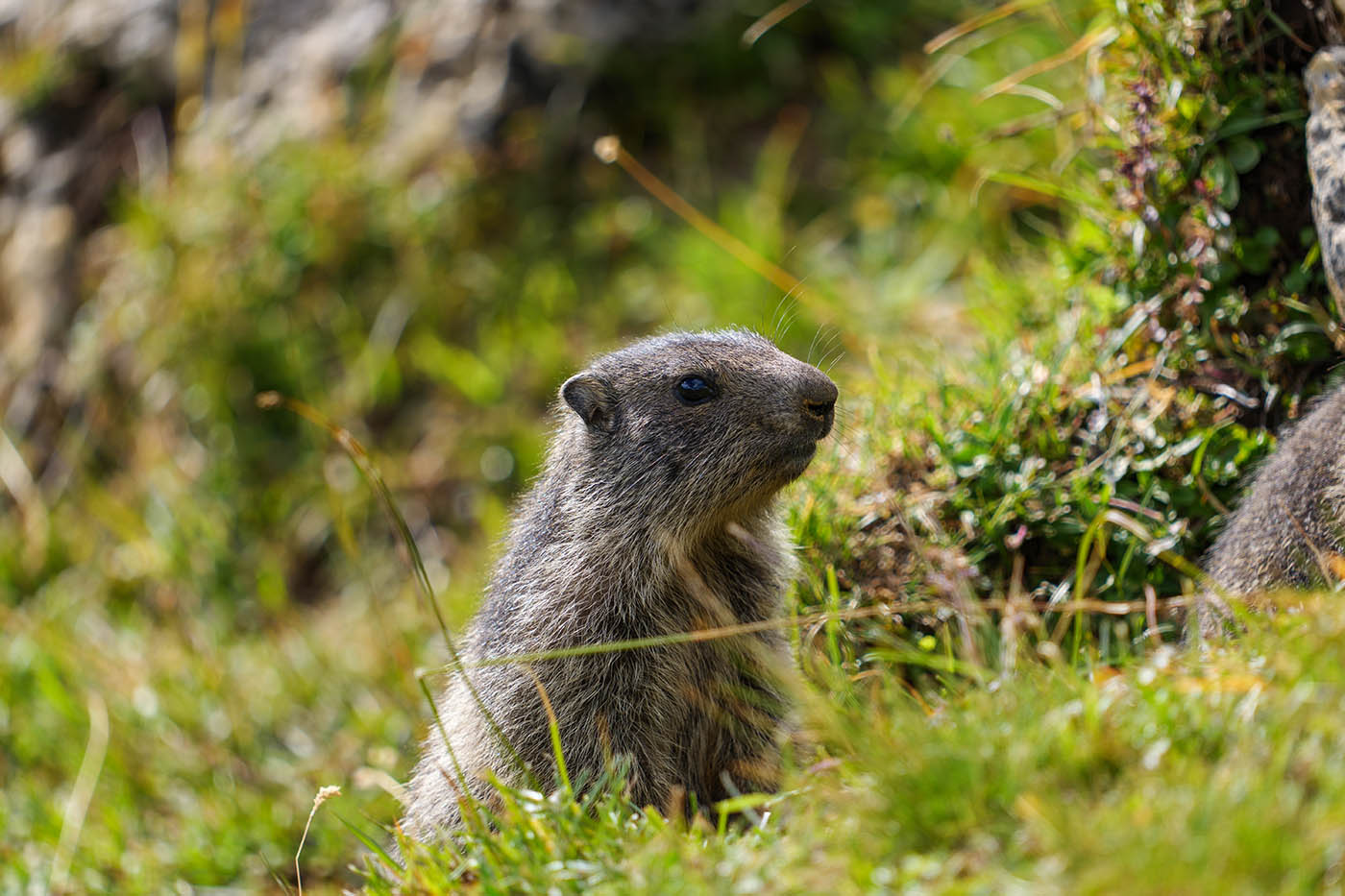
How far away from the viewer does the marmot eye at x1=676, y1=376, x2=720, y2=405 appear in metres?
4.64

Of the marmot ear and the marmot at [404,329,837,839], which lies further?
the marmot ear

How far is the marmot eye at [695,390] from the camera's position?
4.64 metres

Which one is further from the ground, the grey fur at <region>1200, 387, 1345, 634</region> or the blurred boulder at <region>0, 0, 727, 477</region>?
the grey fur at <region>1200, 387, 1345, 634</region>

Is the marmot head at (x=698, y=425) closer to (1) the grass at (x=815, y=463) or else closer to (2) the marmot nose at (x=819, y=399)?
(2) the marmot nose at (x=819, y=399)

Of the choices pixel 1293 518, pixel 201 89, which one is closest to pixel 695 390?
pixel 1293 518

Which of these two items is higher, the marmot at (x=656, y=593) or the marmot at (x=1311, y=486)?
the marmot at (x=1311, y=486)

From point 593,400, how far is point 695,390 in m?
0.42

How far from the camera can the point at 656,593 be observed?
455 centimetres

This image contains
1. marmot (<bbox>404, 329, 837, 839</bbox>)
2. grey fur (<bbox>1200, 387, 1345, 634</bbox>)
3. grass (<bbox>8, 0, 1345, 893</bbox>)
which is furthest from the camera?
marmot (<bbox>404, 329, 837, 839</bbox>)

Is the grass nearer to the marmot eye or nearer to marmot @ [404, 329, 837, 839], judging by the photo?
marmot @ [404, 329, 837, 839]

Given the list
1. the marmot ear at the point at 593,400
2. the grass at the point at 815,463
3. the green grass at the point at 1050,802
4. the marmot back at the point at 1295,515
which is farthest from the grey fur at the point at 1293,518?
the marmot ear at the point at 593,400

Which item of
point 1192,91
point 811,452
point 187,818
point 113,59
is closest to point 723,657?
point 811,452

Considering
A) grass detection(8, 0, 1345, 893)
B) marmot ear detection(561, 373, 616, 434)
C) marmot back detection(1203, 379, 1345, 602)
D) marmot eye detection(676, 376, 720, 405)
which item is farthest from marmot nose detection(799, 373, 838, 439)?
marmot back detection(1203, 379, 1345, 602)

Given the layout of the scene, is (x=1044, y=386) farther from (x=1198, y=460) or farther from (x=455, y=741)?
(x=455, y=741)
